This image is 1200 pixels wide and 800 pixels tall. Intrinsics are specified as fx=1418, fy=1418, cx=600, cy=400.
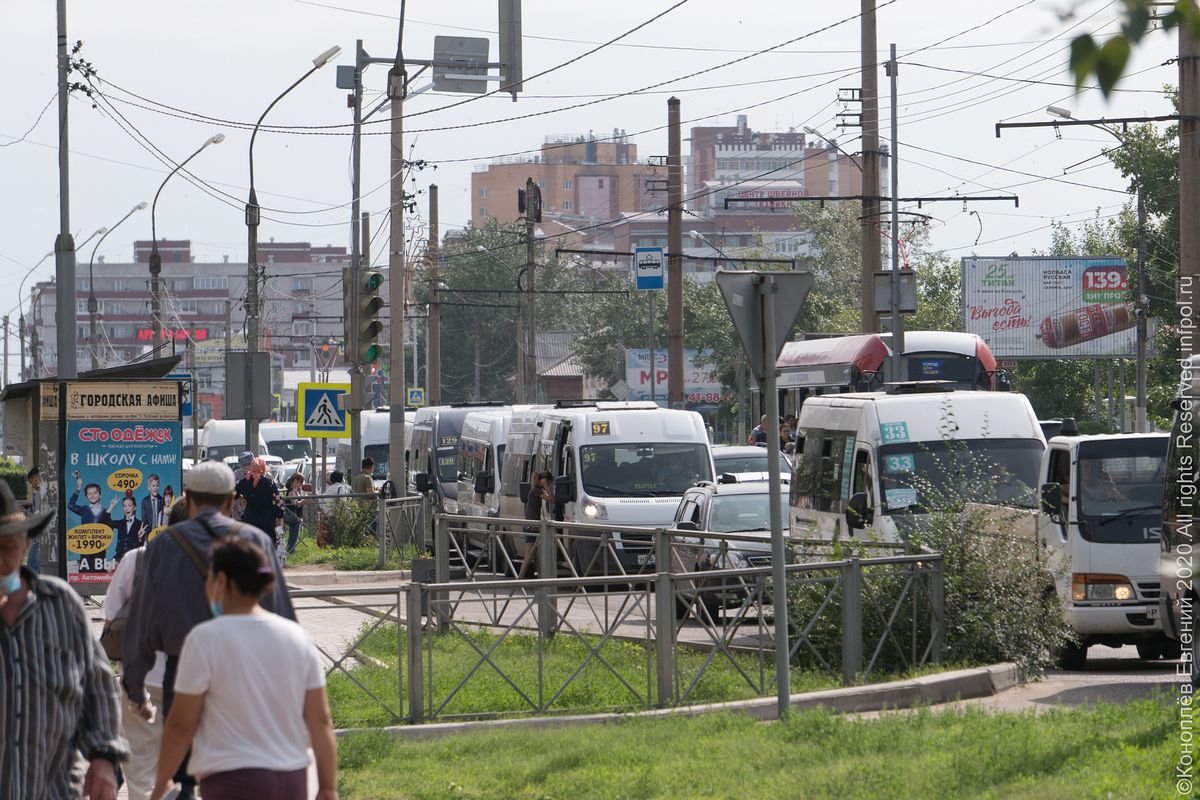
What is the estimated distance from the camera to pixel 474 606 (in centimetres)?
1106

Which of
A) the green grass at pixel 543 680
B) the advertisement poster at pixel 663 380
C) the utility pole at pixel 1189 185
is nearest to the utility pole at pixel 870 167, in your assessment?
the utility pole at pixel 1189 185

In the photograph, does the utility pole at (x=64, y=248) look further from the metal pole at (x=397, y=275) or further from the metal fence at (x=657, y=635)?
the metal fence at (x=657, y=635)

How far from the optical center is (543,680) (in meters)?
8.78

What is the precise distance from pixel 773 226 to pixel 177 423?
134 metres

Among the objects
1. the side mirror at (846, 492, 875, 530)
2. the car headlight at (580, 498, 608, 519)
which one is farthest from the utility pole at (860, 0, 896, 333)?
the side mirror at (846, 492, 875, 530)

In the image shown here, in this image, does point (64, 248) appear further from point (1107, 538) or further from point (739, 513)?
point (1107, 538)

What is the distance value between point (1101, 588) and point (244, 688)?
319 inches

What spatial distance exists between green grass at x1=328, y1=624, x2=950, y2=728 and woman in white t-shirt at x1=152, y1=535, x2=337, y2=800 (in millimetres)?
4357

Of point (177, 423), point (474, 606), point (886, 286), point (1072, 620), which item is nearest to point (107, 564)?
point (177, 423)

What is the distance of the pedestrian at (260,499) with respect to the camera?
1567cm

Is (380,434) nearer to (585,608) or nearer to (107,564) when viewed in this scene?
(107,564)

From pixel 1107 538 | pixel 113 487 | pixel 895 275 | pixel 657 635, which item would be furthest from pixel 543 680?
pixel 895 275

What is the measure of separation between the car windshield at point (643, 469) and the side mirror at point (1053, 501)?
28.3 ft

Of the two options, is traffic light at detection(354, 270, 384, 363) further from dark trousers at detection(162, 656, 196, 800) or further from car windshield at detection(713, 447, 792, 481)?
dark trousers at detection(162, 656, 196, 800)
